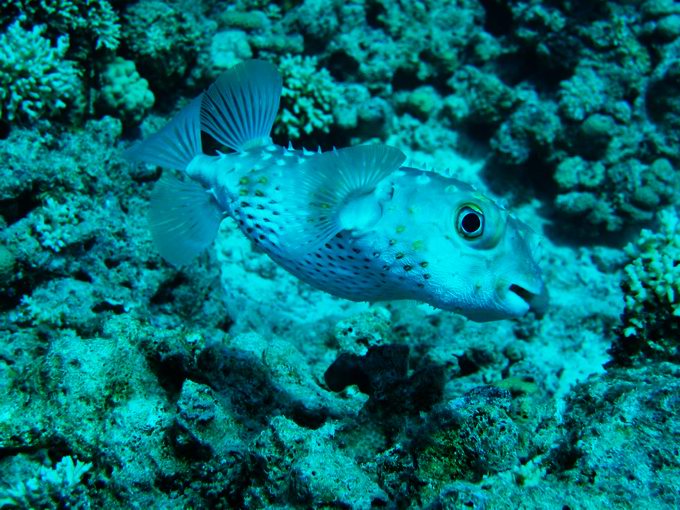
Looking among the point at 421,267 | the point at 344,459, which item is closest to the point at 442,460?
the point at 344,459

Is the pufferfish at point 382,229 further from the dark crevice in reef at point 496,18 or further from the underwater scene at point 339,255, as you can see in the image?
the dark crevice in reef at point 496,18

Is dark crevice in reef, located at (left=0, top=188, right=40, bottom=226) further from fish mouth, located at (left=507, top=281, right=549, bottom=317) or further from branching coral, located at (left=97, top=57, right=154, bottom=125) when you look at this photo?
fish mouth, located at (left=507, top=281, right=549, bottom=317)

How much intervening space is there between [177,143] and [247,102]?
679 millimetres

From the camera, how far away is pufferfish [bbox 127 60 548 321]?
238 cm

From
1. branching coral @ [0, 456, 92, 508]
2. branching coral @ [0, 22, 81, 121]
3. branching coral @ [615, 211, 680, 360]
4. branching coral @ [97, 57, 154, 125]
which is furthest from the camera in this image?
branching coral @ [97, 57, 154, 125]

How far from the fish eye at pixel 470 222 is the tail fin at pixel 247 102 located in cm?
179

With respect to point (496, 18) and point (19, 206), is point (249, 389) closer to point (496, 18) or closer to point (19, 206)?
point (19, 206)

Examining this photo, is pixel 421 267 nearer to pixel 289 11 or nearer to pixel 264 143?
pixel 264 143

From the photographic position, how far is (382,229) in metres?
2.54

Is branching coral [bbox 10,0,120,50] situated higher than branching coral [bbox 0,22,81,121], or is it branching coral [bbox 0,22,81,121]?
branching coral [bbox 10,0,120,50]

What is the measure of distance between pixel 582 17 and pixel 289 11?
14.8 ft

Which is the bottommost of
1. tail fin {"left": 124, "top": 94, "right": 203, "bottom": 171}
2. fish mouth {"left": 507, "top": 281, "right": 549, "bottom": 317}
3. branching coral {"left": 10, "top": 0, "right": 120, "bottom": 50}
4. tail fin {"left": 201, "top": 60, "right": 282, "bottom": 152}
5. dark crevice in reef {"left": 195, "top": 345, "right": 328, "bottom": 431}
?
dark crevice in reef {"left": 195, "top": 345, "right": 328, "bottom": 431}

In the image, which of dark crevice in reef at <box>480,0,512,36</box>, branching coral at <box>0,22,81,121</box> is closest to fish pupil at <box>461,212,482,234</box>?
branching coral at <box>0,22,81,121</box>

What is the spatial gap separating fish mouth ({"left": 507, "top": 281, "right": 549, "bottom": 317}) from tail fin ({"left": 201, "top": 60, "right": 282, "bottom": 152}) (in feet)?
6.97
